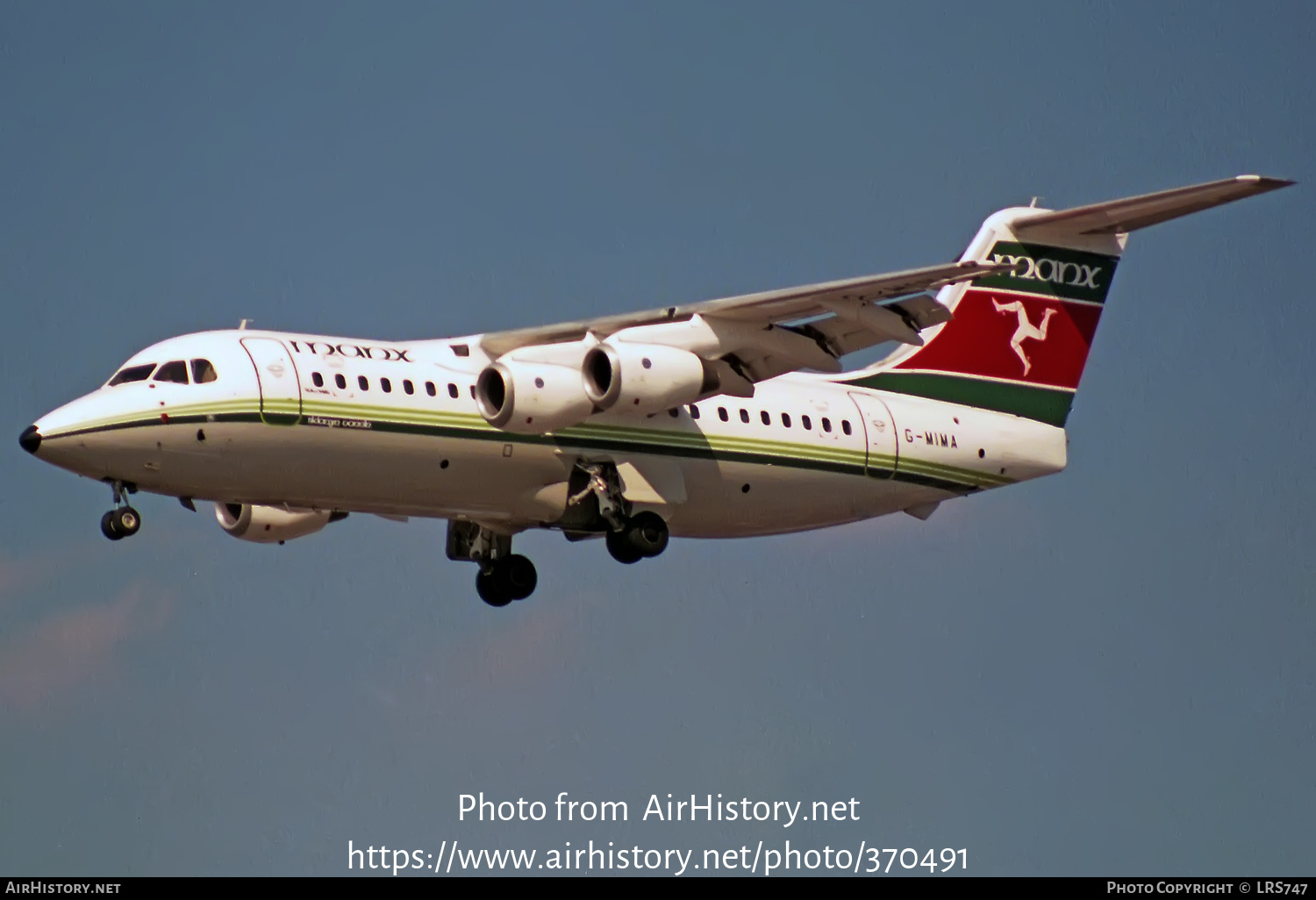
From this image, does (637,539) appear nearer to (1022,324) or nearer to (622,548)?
(622,548)

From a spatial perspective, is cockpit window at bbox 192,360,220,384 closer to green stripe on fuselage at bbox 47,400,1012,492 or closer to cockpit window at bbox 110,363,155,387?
green stripe on fuselage at bbox 47,400,1012,492

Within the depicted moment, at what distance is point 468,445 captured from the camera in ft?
73.4

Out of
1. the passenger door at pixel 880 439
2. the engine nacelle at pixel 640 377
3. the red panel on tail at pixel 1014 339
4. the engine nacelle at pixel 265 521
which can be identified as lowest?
the engine nacelle at pixel 265 521

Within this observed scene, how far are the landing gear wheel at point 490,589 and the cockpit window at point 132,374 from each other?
185 inches

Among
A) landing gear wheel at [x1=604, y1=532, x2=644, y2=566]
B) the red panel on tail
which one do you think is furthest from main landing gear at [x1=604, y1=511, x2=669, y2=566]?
the red panel on tail

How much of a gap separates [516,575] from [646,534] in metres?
2.10

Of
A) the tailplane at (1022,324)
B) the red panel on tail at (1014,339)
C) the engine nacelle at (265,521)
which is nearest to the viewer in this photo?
the engine nacelle at (265,521)

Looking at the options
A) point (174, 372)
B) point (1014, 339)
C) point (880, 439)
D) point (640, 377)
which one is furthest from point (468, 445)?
point (1014, 339)

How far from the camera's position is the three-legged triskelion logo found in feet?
85.5

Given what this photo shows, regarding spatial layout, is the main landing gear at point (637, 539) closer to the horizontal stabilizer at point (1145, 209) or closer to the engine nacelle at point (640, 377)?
the engine nacelle at point (640, 377)

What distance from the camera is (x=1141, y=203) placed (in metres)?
23.6

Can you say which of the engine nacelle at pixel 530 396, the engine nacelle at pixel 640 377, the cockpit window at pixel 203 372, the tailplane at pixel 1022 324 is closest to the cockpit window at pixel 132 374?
the cockpit window at pixel 203 372

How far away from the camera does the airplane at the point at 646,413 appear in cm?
2147

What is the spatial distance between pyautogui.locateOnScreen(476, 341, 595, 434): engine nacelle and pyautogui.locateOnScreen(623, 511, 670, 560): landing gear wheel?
1.32 meters
